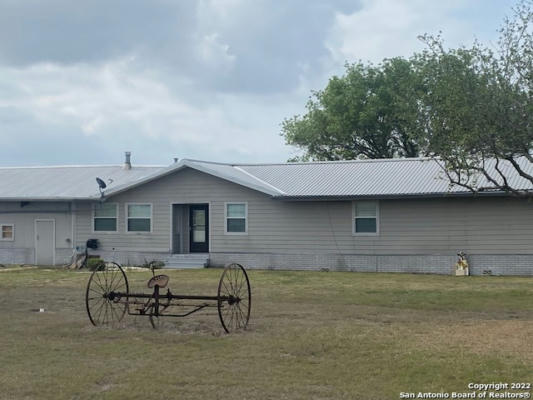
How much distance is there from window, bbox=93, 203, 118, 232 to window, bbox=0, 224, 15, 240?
11.9 ft

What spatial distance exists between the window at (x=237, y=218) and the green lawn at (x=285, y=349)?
26.3 feet

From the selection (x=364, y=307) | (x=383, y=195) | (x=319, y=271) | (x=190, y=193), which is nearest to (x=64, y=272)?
(x=190, y=193)

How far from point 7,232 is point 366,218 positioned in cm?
1415

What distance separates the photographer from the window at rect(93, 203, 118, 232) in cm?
2669

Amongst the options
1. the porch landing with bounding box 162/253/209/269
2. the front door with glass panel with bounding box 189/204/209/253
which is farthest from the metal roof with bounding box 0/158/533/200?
the porch landing with bounding box 162/253/209/269

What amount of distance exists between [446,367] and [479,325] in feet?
11.7

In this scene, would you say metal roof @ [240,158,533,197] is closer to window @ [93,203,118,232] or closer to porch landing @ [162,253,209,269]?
porch landing @ [162,253,209,269]

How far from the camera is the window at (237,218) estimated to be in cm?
2477

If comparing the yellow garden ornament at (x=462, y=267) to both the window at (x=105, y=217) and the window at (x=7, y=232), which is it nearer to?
the window at (x=105, y=217)

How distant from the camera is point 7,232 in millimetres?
28234

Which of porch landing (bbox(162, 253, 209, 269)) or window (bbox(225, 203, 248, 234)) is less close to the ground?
window (bbox(225, 203, 248, 234))

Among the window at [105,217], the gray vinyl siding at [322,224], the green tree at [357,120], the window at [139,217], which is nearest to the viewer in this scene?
the gray vinyl siding at [322,224]

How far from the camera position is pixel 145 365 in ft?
29.8

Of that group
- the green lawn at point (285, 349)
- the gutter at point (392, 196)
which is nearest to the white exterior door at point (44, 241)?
the gutter at point (392, 196)
